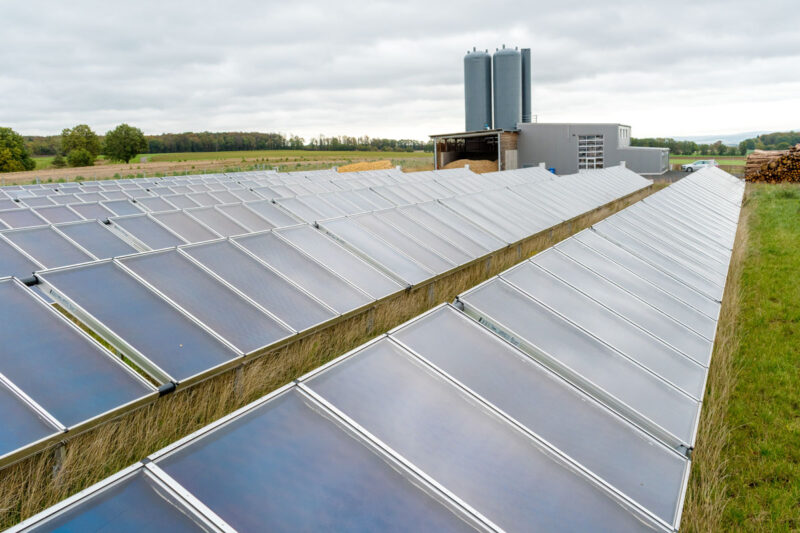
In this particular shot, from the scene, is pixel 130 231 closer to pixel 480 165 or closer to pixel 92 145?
pixel 480 165

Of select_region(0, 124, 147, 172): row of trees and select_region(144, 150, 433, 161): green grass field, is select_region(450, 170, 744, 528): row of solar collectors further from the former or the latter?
select_region(0, 124, 147, 172): row of trees

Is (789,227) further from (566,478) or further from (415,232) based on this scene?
(566,478)

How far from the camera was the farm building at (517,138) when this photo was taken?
166ft

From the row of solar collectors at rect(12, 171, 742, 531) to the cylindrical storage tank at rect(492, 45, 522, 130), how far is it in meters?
59.8

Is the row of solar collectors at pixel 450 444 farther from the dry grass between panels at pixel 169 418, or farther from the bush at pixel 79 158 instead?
the bush at pixel 79 158

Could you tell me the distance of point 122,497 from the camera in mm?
2412

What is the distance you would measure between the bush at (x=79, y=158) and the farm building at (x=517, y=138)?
79618 millimetres

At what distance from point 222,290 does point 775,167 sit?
46.2m

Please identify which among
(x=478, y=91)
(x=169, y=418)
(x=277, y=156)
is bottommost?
(x=169, y=418)

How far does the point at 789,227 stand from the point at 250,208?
759 inches

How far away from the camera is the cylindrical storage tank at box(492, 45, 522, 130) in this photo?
2410 inches

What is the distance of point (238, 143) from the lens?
450ft

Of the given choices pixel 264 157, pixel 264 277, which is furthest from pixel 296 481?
pixel 264 157

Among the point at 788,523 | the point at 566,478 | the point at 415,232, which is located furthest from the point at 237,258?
the point at 788,523
